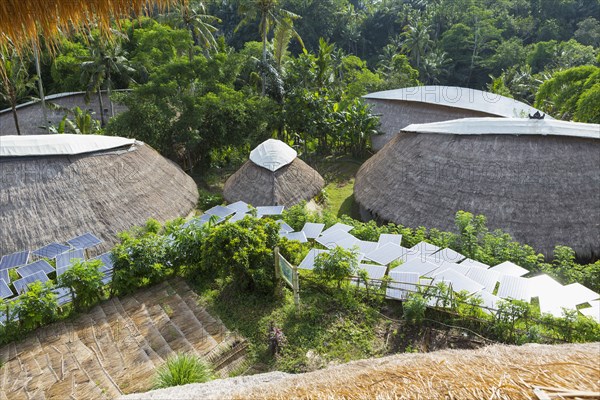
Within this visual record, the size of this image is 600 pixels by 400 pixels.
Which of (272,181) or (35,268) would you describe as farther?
(272,181)

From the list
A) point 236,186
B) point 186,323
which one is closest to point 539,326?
point 186,323

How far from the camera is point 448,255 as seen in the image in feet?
30.5

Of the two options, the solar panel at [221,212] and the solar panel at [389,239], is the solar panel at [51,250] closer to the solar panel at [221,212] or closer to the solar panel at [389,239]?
the solar panel at [221,212]

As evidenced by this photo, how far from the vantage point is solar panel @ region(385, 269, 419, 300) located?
7223 mm

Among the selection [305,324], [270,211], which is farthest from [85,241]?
[305,324]

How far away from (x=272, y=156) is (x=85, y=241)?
707 centimetres

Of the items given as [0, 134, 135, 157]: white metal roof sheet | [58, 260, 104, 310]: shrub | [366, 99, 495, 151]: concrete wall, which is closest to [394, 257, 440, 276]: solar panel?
[58, 260, 104, 310]: shrub

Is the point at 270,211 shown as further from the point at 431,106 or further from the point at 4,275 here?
the point at 431,106

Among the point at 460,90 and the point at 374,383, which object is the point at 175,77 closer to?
the point at 460,90

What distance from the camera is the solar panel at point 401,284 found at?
722 centimetres

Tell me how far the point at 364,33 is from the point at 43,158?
4498 cm

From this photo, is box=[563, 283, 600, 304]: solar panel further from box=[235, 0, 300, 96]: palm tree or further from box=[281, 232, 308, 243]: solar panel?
box=[235, 0, 300, 96]: palm tree

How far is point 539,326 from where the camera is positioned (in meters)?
6.29

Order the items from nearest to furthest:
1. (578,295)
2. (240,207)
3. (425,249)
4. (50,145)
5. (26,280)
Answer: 1. (578,295)
2. (26,280)
3. (425,249)
4. (50,145)
5. (240,207)
